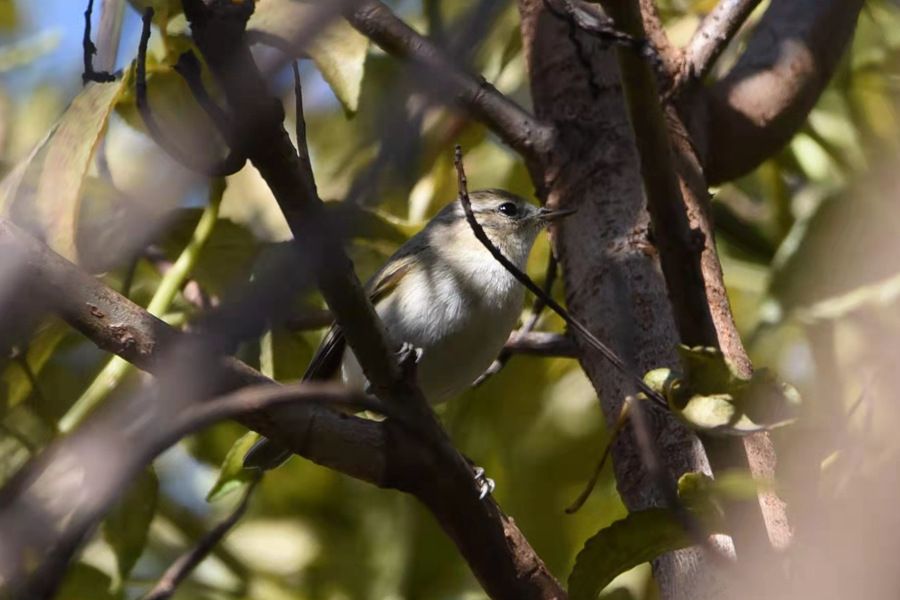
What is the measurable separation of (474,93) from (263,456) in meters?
0.82

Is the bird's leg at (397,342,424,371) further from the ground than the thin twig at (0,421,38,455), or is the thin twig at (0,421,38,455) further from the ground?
the bird's leg at (397,342,424,371)

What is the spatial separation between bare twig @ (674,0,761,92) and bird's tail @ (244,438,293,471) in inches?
41.4

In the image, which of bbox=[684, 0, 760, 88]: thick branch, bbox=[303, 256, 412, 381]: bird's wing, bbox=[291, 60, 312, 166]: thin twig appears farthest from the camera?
bbox=[303, 256, 412, 381]: bird's wing

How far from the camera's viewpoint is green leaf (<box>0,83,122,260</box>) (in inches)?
87.7

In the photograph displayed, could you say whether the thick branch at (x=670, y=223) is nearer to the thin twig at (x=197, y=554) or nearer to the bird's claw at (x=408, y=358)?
the bird's claw at (x=408, y=358)

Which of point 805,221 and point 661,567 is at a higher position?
point 805,221

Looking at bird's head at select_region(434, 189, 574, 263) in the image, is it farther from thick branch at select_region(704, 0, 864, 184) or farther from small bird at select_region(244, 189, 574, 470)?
thick branch at select_region(704, 0, 864, 184)

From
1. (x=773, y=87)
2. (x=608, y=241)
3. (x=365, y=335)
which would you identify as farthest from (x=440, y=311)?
(x=365, y=335)

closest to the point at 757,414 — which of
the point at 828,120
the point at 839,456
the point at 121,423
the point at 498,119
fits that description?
the point at 839,456

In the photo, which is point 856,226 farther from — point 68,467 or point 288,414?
point 68,467

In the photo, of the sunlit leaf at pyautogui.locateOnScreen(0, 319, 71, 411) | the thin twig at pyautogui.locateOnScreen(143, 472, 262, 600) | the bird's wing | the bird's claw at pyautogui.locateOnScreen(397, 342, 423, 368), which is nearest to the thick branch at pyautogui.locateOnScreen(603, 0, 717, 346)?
the bird's claw at pyautogui.locateOnScreen(397, 342, 423, 368)

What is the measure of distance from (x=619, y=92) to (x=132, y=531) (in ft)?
4.25

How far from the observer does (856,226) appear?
2820 mm

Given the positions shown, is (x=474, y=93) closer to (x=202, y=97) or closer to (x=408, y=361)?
(x=408, y=361)
